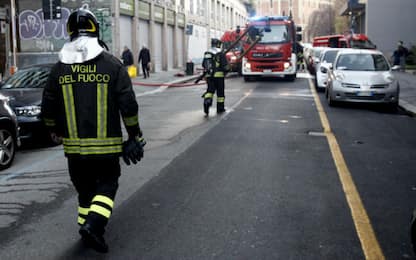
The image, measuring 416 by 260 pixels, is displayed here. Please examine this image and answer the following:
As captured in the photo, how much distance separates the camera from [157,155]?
29.4 ft

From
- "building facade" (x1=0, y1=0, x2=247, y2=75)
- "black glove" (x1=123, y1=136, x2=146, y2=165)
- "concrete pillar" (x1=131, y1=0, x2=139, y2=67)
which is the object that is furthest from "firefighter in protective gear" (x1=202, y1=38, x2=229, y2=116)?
"concrete pillar" (x1=131, y1=0, x2=139, y2=67)

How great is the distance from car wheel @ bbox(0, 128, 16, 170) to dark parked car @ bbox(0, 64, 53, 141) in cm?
112

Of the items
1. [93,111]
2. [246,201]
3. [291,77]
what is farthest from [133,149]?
[291,77]

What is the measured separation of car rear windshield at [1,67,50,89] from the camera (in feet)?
36.5

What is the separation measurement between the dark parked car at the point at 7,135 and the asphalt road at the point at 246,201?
63 cm

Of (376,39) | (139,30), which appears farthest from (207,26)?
(139,30)

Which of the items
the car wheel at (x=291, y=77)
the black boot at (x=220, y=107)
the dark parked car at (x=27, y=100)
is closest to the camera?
the dark parked car at (x=27, y=100)

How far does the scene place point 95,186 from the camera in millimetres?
4719

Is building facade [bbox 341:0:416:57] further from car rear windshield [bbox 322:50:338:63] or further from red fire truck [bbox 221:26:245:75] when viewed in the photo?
car rear windshield [bbox 322:50:338:63]

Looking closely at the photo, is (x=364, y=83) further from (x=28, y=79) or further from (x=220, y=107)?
(x=28, y=79)

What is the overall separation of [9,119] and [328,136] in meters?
5.64

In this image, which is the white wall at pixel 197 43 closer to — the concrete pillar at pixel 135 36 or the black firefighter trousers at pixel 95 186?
the concrete pillar at pixel 135 36

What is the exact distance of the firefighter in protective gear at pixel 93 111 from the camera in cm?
443

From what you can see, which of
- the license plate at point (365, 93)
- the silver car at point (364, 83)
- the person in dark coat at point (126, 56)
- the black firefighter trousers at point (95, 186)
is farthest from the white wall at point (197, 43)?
the black firefighter trousers at point (95, 186)
